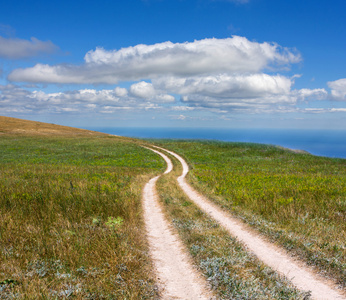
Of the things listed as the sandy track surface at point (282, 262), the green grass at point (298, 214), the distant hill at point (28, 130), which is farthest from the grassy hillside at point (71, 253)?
the distant hill at point (28, 130)

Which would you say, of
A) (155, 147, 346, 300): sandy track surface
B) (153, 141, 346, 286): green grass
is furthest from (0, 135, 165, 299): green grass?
(153, 141, 346, 286): green grass

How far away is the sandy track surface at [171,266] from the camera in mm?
5316

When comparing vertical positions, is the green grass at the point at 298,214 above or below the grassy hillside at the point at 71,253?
above

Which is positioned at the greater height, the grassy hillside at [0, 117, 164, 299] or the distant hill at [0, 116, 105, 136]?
the distant hill at [0, 116, 105, 136]

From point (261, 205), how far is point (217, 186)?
16.4 feet

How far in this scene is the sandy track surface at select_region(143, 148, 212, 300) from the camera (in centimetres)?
532

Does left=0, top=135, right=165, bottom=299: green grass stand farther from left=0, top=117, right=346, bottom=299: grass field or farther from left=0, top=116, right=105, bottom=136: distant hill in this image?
left=0, top=116, right=105, bottom=136: distant hill

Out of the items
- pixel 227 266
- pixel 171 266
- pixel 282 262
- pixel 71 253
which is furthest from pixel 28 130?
pixel 282 262

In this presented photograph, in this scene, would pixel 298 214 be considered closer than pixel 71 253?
No

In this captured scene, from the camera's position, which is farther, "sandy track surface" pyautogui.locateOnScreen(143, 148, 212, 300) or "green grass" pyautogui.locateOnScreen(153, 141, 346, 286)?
"green grass" pyautogui.locateOnScreen(153, 141, 346, 286)

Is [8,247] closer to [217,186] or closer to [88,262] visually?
[88,262]

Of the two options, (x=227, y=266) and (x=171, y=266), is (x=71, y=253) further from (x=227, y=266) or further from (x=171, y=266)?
(x=227, y=266)

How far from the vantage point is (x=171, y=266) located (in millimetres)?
6512

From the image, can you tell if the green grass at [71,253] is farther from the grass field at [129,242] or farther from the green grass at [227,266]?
the green grass at [227,266]
